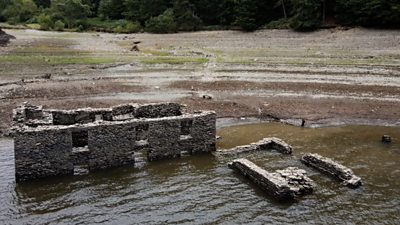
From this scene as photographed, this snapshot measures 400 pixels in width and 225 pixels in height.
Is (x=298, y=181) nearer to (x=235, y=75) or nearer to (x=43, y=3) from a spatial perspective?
(x=235, y=75)

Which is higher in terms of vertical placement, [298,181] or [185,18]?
[185,18]

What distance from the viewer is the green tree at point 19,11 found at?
139375 mm

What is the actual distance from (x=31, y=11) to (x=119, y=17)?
3376cm

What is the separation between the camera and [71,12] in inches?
4894

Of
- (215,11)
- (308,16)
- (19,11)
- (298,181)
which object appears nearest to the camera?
(298,181)

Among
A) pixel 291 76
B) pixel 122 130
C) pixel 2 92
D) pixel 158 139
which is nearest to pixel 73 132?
pixel 122 130

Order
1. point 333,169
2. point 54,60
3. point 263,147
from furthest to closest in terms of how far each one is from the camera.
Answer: point 54,60 < point 263,147 < point 333,169

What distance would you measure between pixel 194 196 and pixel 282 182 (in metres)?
4.10

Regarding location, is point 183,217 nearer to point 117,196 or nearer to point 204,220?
point 204,220

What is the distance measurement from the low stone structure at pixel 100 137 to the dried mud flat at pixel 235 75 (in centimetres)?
910

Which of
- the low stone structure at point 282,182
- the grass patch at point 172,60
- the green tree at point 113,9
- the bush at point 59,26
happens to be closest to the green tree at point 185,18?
the green tree at point 113,9

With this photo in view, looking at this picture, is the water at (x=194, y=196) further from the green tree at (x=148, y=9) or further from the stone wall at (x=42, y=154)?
the green tree at (x=148, y=9)

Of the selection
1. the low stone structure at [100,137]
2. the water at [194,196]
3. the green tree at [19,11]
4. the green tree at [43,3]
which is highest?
the green tree at [43,3]

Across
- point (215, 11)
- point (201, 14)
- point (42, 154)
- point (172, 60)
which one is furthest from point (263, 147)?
point (201, 14)
